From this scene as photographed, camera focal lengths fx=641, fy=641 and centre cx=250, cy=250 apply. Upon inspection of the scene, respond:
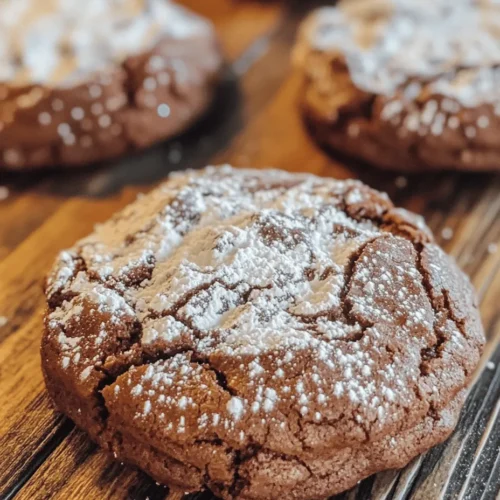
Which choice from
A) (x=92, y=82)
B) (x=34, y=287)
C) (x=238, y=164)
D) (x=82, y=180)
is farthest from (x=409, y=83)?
(x=34, y=287)

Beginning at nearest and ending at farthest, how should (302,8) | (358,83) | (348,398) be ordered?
(348,398) → (358,83) → (302,8)

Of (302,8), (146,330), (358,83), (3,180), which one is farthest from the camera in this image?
(302,8)

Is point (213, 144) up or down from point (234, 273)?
down

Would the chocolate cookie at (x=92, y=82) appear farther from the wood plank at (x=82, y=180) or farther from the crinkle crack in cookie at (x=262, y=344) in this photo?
the crinkle crack in cookie at (x=262, y=344)

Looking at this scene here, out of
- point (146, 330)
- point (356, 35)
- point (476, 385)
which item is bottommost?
point (476, 385)

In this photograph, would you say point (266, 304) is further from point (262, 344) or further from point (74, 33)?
point (74, 33)

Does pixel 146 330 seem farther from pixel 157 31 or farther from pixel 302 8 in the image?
pixel 302 8

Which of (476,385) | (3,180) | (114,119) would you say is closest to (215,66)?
(114,119)

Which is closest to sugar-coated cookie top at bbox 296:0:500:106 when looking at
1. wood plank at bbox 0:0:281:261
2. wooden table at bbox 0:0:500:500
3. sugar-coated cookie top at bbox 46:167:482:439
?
wooden table at bbox 0:0:500:500
